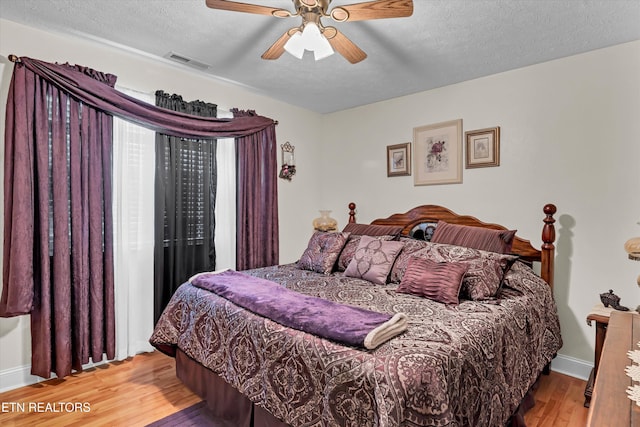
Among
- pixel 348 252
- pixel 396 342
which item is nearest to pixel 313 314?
pixel 396 342

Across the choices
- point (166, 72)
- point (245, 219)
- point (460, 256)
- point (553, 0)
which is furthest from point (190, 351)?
point (553, 0)

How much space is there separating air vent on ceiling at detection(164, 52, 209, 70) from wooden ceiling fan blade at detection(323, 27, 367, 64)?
1.40 metres

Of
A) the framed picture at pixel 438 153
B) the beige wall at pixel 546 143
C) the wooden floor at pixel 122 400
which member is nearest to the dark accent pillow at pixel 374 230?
the beige wall at pixel 546 143

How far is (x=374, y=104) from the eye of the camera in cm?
389

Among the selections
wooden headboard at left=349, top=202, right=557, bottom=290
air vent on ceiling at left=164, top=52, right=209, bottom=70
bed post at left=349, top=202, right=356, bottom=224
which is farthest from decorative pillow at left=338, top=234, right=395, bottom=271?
air vent on ceiling at left=164, top=52, right=209, bottom=70

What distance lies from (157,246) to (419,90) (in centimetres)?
288

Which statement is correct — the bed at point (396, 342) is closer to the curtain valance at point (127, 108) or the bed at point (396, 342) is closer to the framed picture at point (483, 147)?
the framed picture at point (483, 147)

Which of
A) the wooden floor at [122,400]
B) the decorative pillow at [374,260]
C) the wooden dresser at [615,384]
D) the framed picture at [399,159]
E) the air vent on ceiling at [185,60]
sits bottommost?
the wooden floor at [122,400]

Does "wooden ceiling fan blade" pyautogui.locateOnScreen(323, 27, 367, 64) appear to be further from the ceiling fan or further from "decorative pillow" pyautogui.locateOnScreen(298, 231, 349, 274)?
"decorative pillow" pyautogui.locateOnScreen(298, 231, 349, 274)

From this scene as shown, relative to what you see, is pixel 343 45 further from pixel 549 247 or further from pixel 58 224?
pixel 58 224

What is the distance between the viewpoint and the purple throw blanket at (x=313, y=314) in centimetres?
145

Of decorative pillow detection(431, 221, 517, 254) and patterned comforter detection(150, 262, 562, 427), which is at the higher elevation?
decorative pillow detection(431, 221, 517, 254)

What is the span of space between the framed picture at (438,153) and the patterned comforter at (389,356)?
116cm

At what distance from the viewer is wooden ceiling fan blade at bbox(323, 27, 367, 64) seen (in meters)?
1.90
